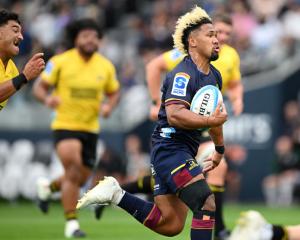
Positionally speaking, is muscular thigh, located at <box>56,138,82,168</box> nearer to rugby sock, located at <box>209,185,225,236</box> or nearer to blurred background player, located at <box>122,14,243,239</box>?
blurred background player, located at <box>122,14,243,239</box>

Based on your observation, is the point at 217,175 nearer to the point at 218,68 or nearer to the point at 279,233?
the point at 218,68

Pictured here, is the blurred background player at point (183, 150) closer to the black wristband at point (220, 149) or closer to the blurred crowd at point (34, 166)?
the black wristband at point (220, 149)

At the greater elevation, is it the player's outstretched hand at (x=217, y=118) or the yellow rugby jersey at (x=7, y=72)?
the yellow rugby jersey at (x=7, y=72)

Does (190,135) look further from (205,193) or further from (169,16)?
(169,16)

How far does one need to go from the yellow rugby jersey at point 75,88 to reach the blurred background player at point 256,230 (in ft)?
19.3

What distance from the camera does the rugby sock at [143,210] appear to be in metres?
9.30

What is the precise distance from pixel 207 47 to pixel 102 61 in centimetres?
525

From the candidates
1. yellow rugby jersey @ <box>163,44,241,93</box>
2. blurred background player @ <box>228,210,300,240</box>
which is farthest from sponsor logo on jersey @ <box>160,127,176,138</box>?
yellow rugby jersey @ <box>163,44,241,93</box>

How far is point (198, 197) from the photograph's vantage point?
28.4 feet

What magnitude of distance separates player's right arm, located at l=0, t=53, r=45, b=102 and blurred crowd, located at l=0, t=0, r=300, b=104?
38.4ft

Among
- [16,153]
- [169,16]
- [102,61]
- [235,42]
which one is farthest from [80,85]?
[169,16]

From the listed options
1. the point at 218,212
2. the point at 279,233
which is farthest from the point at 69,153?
the point at 279,233

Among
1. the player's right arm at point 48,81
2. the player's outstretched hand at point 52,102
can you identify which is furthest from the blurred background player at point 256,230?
the player's right arm at point 48,81

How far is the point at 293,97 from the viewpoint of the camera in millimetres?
21484
